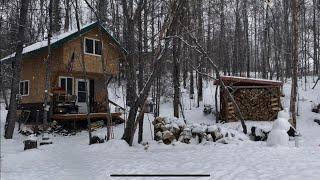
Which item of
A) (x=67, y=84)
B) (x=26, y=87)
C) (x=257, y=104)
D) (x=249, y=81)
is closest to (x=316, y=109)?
(x=257, y=104)

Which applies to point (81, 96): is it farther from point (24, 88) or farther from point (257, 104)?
point (257, 104)

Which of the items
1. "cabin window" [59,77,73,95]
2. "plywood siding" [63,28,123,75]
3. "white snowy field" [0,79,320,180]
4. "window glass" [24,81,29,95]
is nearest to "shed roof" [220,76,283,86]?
"white snowy field" [0,79,320,180]

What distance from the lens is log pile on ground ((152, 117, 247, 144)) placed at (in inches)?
619

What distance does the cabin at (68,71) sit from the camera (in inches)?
923

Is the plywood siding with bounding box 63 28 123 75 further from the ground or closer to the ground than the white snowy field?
further from the ground

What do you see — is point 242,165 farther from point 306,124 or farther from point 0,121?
point 0,121

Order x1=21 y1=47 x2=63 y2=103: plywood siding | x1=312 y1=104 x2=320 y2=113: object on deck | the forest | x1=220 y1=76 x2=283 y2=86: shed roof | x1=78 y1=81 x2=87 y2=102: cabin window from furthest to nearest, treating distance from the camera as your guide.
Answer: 1. x1=78 y1=81 x2=87 y2=102: cabin window
2. x1=312 y1=104 x2=320 y2=113: object on deck
3. x1=21 y1=47 x2=63 y2=103: plywood siding
4. x1=220 y1=76 x2=283 y2=86: shed roof
5. the forest

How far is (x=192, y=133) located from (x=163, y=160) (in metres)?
3.96

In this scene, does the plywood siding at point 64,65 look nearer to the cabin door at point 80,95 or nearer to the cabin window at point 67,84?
the cabin window at point 67,84

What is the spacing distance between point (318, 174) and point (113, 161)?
6.26m

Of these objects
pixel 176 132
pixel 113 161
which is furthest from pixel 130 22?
pixel 113 161

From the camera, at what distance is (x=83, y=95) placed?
26141 mm

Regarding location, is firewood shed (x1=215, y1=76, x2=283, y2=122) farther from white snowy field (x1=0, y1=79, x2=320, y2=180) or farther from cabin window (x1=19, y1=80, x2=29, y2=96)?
cabin window (x1=19, y1=80, x2=29, y2=96)

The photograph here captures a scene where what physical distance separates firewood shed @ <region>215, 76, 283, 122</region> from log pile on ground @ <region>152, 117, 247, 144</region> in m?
6.86
